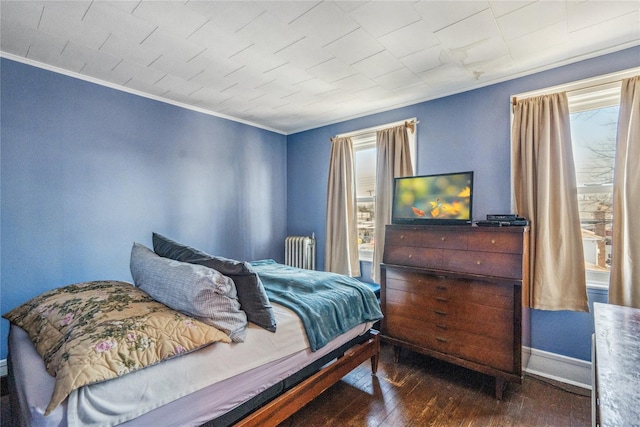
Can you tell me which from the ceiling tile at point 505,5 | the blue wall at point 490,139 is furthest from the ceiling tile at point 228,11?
the blue wall at point 490,139

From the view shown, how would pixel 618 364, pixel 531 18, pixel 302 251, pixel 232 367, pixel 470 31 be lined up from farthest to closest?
pixel 302 251 → pixel 470 31 → pixel 531 18 → pixel 232 367 → pixel 618 364

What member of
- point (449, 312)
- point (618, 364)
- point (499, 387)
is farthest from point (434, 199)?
point (618, 364)

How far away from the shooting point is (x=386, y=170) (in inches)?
129

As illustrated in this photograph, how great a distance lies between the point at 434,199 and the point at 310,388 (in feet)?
5.76

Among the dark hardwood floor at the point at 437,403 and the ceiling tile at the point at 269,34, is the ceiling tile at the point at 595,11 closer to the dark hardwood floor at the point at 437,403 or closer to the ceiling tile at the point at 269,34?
the ceiling tile at the point at 269,34

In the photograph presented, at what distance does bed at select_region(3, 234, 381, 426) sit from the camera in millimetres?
1027

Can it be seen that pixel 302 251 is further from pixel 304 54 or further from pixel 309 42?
pixel 309 42

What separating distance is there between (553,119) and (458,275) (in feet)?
4.74

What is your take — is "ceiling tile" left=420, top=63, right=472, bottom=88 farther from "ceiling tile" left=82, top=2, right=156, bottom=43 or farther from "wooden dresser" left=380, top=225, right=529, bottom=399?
"ceiling tile" left=82, top=2, right=156, bottom=43

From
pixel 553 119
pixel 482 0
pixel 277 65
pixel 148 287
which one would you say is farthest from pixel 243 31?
pixel 553 119

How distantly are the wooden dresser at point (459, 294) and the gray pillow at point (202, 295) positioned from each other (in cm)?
148

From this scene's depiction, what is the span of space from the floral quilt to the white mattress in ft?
0.13

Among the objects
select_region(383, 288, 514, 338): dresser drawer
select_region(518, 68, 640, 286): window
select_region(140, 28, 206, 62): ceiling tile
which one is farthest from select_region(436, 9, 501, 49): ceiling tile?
select_region(383, 288, 514, 338): dresser drawer

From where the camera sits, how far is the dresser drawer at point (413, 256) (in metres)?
2.36
